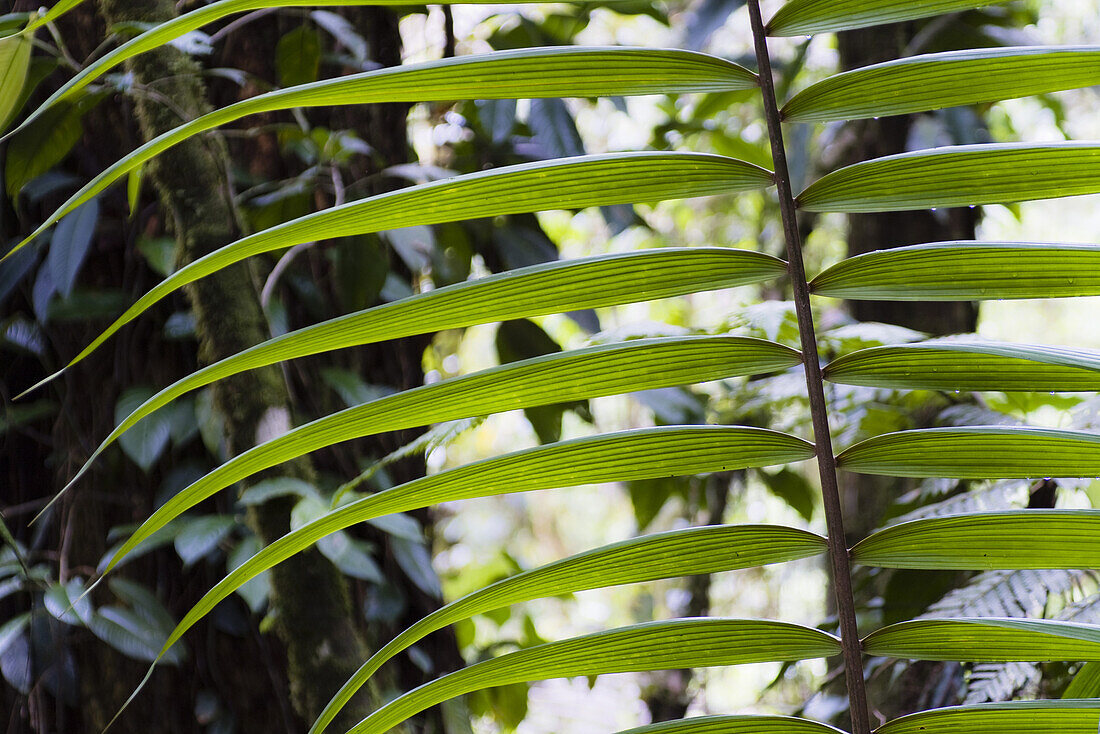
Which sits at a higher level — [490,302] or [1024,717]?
[490,302]

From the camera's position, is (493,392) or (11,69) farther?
(11,69)

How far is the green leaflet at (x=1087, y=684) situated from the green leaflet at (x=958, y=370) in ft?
0.57

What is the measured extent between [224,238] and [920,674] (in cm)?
80

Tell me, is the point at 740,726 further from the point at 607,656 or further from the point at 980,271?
the point at 980,271

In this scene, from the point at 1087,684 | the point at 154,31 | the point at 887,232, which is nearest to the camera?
the point at 154,31

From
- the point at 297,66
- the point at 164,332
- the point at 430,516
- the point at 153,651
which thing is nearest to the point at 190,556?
→ the point at 153,651

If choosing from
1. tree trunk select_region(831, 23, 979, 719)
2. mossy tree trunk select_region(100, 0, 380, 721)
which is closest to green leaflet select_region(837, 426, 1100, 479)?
mossy tree trunk select_region(100, 0, 380, 721)

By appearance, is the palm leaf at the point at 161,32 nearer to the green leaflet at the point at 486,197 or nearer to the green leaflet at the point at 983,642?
the green leaflet at the point at 486,197

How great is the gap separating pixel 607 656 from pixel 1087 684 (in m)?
0.26

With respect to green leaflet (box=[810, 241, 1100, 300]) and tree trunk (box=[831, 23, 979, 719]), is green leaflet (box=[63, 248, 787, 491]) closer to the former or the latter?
green leaflet (box=[810, 241, 1100, 300])

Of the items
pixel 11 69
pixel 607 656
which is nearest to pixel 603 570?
pixel 607 656

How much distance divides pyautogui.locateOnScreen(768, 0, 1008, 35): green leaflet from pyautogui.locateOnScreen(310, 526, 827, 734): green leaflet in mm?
224

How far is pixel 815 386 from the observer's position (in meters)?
0.36

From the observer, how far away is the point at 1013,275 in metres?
0.34
